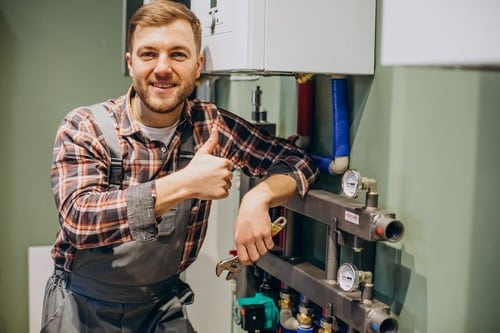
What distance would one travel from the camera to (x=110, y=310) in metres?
1.53

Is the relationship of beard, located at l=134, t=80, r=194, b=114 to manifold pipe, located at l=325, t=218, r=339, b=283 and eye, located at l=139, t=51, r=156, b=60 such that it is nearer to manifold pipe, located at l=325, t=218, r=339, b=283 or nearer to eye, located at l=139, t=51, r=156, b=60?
eye, located at l=139, t=51, r=156, b=60

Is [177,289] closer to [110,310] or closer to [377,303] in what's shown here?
[110,310]

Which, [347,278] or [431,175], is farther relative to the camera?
[347,278]

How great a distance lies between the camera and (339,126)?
1439mm

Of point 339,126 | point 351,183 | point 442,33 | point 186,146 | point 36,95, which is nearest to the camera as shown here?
point 442,33

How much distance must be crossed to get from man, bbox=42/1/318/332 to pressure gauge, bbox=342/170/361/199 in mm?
162

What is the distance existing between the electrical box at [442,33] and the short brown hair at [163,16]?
0.87 m

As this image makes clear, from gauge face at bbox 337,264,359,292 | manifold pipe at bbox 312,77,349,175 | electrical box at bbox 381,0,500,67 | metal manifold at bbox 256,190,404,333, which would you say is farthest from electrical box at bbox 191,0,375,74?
electrical box at bbox 381,0,500,67

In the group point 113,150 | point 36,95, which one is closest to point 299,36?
point 113,150

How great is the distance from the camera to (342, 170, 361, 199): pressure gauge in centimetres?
131

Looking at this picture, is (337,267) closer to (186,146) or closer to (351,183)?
(351,183)

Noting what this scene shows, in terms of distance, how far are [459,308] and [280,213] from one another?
73cm

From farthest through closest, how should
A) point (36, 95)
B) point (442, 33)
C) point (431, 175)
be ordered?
1. point (36, 95)
2. point (431, 175)
3. point (442, 33)

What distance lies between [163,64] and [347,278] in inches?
26.5
